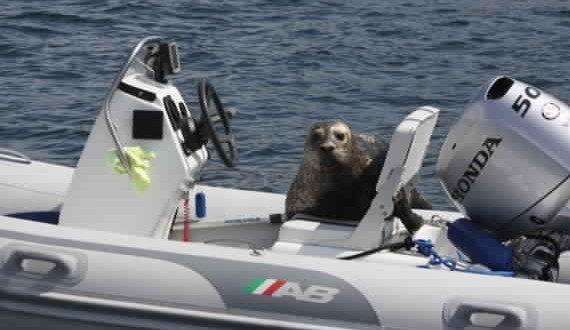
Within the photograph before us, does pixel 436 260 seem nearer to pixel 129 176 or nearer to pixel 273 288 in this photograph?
pixel 273 288

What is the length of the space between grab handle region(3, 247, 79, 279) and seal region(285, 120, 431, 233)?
92cm

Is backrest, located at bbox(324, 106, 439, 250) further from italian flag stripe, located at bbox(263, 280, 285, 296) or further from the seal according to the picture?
italian flag stripe, located at bbox(263, 280, 285, 296)

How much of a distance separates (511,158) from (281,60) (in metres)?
5.21

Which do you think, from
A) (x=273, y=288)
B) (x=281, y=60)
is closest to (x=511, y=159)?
(x=273, y=288)

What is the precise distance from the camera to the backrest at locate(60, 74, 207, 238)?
4.15 m

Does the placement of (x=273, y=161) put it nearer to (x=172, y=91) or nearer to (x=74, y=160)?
(x=74, y=160)

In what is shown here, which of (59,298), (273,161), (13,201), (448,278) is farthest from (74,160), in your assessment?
(448,278)

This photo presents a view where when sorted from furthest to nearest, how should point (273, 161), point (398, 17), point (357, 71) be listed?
1. point (398, 17)
2. point (357, 71)
3. point (273, 161)

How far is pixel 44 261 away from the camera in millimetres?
3850

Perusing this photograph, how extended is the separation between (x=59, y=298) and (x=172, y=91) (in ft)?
2.89

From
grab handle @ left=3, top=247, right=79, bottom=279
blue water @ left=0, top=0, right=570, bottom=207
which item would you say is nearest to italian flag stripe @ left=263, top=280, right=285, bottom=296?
grab handle @ left=3, top=247, right=79, bottom=279

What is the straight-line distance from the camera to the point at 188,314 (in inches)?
147

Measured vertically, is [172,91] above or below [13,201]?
above

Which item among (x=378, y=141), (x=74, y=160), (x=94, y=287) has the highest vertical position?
(x=378, y=141)
